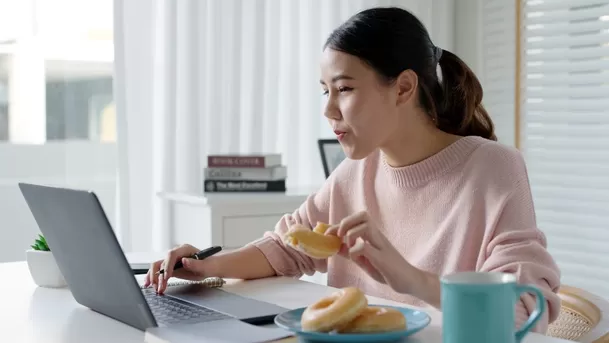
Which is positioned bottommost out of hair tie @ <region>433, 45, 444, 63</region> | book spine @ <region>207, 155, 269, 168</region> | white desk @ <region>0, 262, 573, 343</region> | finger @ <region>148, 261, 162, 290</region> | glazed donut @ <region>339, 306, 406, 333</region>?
white desk @ <region>0, 262, 573, 343</region>

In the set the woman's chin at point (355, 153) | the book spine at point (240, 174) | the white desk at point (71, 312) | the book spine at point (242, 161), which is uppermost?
the woman's chin at point (355, 153)

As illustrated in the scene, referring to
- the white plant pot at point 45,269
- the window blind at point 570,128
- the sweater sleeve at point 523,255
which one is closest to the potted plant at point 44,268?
the white plant pot at point 45,269

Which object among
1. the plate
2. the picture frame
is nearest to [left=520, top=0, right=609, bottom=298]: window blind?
the picture frame

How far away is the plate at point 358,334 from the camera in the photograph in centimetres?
107

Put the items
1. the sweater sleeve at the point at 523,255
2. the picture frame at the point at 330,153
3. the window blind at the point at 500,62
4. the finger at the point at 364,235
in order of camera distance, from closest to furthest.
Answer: the finger at the point at 364,235 < the sweater sleeve at the point at 523,255 < the picture frame at the point at 330,153 < the window blind at the point at 500,62

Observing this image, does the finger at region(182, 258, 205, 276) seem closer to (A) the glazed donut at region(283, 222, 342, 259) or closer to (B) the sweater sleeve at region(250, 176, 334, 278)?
(B) the sweater sleeve at region(250, 176, 334, 278)

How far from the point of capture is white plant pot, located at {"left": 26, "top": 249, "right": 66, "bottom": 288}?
164 cm

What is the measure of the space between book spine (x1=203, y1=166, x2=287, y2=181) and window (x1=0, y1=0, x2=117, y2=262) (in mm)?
394

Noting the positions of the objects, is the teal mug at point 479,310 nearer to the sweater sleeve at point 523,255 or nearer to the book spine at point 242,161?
the sweater sleeve at point 523,255

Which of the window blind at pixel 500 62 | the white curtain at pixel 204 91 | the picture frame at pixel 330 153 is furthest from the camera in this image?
the window blind at pixel 500 62

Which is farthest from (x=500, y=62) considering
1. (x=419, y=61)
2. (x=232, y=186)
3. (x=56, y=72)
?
(x=419, y=61)

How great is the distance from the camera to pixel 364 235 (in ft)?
4.26

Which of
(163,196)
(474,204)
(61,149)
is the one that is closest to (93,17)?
(61,149)

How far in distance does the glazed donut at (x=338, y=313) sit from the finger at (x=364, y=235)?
0.18 meters
